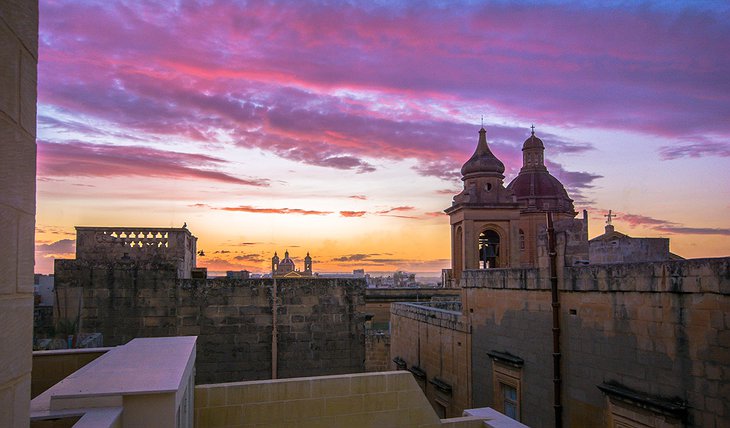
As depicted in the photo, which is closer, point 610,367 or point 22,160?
point 22,160

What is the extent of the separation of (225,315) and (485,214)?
20.5 metres

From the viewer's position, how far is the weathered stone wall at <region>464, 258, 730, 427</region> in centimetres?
736

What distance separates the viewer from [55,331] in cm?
1236

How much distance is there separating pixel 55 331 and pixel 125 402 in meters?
10.1

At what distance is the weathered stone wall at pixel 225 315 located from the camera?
12.5 metres

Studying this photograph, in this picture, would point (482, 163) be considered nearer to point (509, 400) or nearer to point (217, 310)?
point (509, 400)

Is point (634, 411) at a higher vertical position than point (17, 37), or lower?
lower

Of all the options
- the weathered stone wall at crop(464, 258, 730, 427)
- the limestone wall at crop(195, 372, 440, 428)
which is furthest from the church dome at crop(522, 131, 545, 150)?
the limestone wall at crop(195, 372, 440, 428)

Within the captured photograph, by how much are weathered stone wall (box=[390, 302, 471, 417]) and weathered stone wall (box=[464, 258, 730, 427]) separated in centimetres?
121

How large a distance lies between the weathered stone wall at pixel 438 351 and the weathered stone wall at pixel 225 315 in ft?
11.8

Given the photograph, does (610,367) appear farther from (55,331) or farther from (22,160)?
(55,331)

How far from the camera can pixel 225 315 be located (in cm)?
1288

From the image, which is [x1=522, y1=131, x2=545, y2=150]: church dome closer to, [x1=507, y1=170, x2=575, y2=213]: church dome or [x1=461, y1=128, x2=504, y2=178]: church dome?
[x1=507, y1=170, x2=575, y2=213]: church dome

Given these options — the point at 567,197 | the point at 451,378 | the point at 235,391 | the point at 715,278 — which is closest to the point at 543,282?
the point at 715,278
